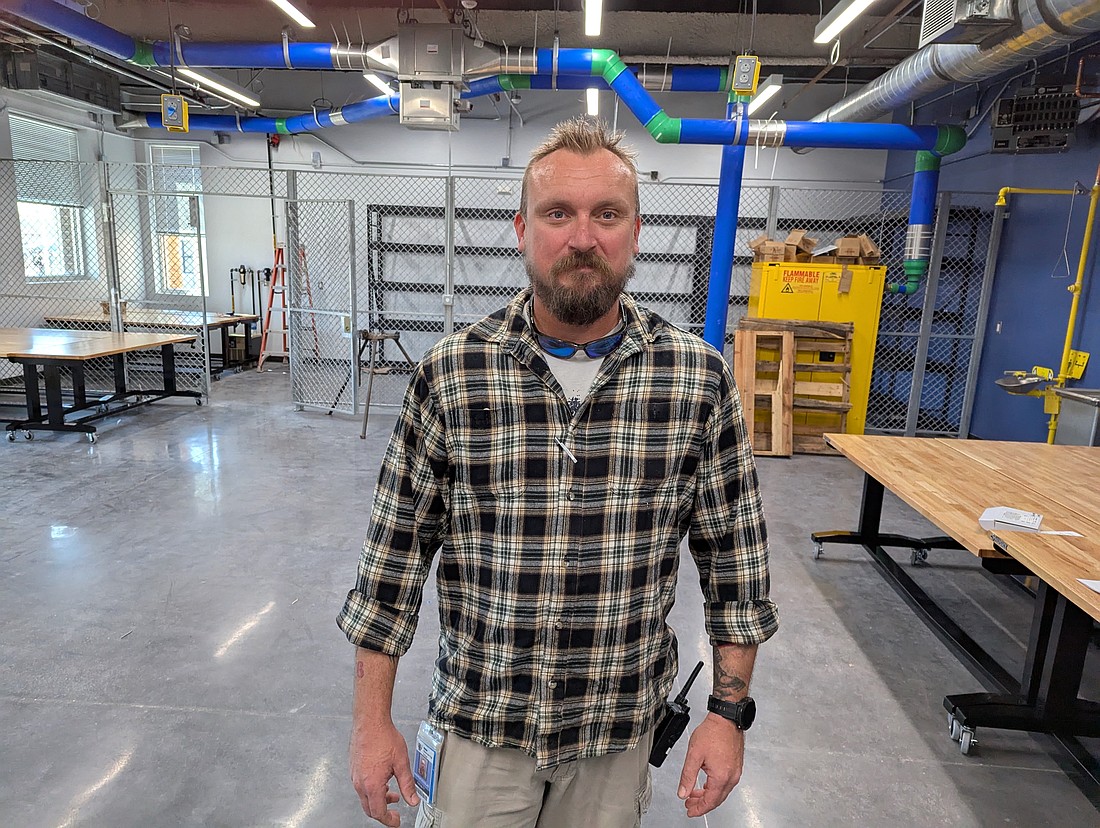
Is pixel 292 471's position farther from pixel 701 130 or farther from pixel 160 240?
pixel 160 240

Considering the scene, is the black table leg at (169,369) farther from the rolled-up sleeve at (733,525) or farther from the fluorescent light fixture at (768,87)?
the rolled-up sleeve at (733,525)

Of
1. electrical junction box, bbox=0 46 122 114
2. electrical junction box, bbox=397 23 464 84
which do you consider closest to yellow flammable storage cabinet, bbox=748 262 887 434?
electrical junction box, bbox=397 23 464 84

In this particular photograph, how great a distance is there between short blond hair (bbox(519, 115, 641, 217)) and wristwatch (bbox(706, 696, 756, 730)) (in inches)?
37.0

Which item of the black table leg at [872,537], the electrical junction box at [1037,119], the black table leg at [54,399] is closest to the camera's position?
the black table leg at [872,537]

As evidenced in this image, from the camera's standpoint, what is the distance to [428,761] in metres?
1.22

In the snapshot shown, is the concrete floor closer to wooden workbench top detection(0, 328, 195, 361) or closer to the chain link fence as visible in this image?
wooden workbench top detection(0, 328, 195, 361)

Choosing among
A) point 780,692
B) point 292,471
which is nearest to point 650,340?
point 780,692

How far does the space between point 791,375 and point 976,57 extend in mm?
2911

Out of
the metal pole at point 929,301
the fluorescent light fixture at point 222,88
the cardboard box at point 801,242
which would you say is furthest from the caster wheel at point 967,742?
the fluorescent light fixture at point 222,88

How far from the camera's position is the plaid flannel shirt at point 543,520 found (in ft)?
3.81

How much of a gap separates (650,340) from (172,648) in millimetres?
2764

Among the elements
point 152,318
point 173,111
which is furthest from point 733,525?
point 152,318

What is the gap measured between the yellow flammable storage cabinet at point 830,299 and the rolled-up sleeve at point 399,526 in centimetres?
616

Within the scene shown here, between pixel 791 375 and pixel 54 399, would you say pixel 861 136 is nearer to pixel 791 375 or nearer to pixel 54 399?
pixel 791 375
